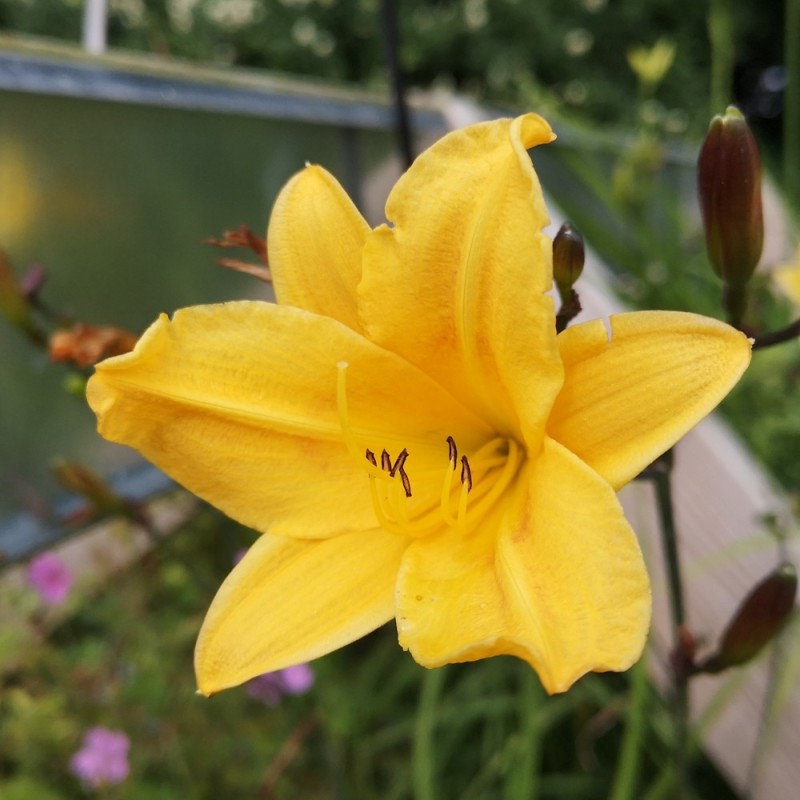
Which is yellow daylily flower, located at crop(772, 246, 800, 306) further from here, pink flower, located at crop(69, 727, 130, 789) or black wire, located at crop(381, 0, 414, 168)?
pink flower, located at crop(69, 727, 130, 789)

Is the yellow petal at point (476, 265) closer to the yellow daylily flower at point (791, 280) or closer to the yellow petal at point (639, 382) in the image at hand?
the yellow petal at point (639, 382)

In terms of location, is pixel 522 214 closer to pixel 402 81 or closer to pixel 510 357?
pixel 510 357

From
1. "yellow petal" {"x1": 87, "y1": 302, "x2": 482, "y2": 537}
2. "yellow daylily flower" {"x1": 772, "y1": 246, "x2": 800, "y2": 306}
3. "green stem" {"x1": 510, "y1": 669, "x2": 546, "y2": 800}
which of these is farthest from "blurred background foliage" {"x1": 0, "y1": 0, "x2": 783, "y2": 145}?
"yellow petal" {"x1": 87, "y1": 302, "x2": 482, "y2": 537}

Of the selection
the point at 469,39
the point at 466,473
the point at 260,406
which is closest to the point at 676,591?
the point at 466,473

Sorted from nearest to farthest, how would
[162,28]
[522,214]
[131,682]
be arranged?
[522,214]
[131,682]
[162,28]

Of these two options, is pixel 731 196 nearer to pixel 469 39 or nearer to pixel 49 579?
pixel 49 579

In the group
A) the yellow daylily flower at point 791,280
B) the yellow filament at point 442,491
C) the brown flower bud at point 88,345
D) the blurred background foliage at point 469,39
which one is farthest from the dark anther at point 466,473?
the blurred background foliage at point 469,39

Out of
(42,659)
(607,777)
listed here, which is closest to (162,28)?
(42,659)
